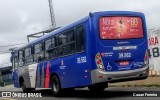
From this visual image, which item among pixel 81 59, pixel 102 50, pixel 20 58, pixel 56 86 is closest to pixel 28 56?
pixel 20 58

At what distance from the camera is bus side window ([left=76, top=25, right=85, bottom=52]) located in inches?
543

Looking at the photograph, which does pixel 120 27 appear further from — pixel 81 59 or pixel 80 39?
pixel 81 59

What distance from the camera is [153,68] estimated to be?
2417cm

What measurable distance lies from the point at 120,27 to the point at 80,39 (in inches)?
61.0

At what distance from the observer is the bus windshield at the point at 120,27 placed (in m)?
13.6

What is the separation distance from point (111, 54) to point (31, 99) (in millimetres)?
4887

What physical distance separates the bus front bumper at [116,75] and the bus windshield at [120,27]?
1.29m

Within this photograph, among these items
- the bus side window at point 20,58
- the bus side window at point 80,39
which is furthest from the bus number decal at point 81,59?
the bus side window at point 20,58

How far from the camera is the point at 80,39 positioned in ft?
46.0

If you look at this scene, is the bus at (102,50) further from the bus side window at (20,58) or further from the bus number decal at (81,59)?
the bus side window at (20,58)

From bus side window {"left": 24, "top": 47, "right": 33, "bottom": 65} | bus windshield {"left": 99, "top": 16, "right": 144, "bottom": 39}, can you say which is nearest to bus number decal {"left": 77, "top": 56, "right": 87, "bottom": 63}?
bus windshield {"left": 99, "top": 16, "right": 144, "bottom": 39}

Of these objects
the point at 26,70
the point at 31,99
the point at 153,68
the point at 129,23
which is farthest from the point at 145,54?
the point at 153,68

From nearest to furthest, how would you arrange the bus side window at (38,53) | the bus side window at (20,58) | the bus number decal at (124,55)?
1. the bus number decal at (124,55)
2. the bus side window at (38,53)
3. the bus side window at (20,58)

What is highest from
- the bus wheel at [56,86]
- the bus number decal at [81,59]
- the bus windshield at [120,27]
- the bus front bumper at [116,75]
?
the bus windshield at [120,27]
